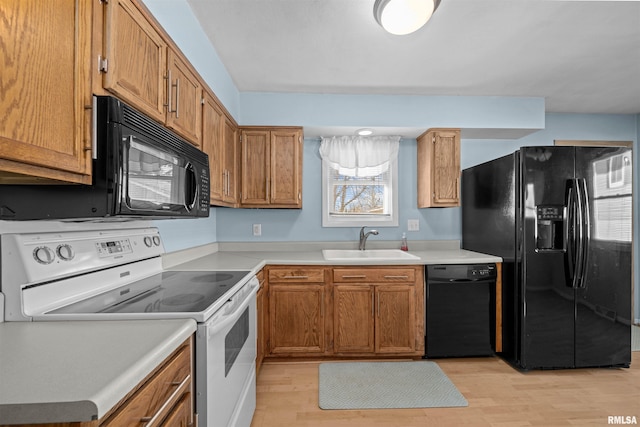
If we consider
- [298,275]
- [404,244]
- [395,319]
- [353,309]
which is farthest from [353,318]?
[404,244]

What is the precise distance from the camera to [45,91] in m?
0.85

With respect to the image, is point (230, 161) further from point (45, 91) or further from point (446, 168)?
point (446, 168)

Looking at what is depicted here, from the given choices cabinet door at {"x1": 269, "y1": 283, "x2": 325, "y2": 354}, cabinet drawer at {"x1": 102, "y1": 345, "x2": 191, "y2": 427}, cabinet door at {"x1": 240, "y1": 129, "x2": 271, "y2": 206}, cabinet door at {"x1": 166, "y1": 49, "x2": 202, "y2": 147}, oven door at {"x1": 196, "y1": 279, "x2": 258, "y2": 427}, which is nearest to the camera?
cabinet drawer at {"x1": 102, "y1": 345, "x2": 191, "y2": 427}

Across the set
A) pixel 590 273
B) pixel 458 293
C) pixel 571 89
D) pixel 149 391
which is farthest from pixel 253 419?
pixel 571 89

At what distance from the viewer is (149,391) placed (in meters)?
0.81

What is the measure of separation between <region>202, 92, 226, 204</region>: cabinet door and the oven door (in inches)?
30.1

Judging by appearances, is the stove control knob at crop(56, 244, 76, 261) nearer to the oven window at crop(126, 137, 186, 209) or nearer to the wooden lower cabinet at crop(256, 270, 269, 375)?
the oven window at crop(126, 137, 186, 209)

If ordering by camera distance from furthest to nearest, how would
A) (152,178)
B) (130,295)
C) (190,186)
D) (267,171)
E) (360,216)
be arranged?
(360,216)
(267,171)
(190,186)
(130,295)
(152,178)

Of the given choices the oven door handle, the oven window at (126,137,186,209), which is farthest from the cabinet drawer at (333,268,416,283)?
the oven window at (126,137,186,209)

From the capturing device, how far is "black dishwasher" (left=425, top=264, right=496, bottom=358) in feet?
8.69

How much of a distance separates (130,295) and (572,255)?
2.90 meters

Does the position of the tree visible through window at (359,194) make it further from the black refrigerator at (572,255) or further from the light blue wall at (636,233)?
the light blue wall at (636,233)

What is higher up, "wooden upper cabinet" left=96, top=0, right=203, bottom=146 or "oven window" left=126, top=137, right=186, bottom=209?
"wooden upper cabinet" left=96, top=0, right=203, bottom=146

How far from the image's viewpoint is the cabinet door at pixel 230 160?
2.52 metres
